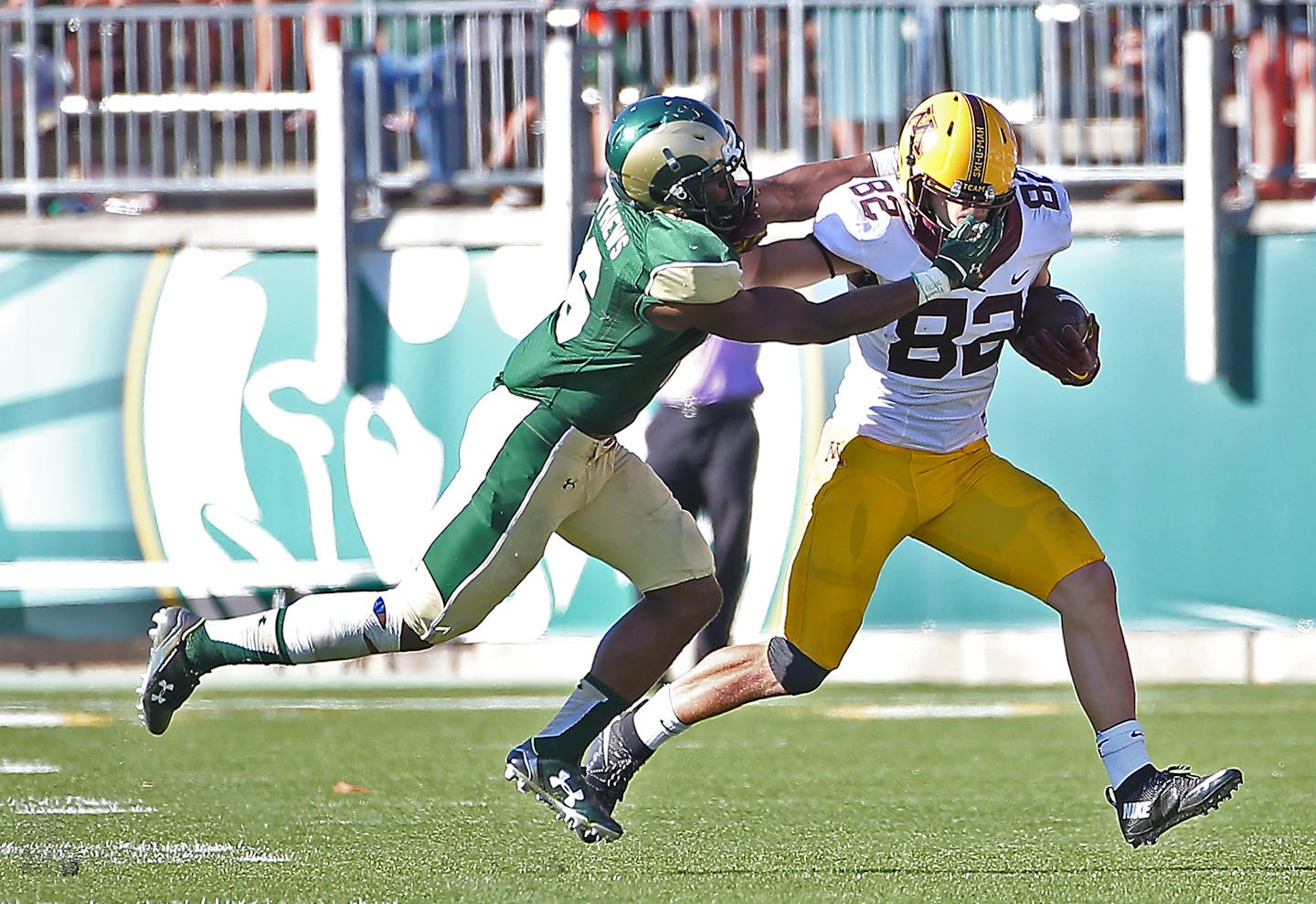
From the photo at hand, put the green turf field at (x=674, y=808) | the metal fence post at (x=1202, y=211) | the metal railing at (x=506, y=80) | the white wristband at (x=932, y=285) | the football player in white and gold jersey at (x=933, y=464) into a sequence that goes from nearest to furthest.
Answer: the green turf field at (x=674, y=808) < the white wristband at (x=932, y=285) < the football player in white and gold jersey at (x=933, y=464) < the metal fence post at (x=1202, y=211) < the metal railing at (x=506, y=80)

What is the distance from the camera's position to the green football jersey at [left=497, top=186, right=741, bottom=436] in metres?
4.43

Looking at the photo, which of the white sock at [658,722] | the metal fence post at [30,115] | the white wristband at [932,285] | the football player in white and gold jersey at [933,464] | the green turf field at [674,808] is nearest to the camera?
the green turf field at [674,808]

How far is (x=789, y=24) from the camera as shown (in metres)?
9.27

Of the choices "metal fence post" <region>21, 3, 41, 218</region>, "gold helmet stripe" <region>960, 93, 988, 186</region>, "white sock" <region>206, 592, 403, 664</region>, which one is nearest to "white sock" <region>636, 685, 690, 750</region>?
"white sock" <region>206, 592, 403, 664</region>

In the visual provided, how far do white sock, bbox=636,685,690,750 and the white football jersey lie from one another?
769 mm

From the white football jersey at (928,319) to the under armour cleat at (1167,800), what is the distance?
0.88m

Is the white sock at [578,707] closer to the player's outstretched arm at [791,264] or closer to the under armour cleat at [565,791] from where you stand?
the under armour cleat at [565,791]

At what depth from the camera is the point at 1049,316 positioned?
188 inches

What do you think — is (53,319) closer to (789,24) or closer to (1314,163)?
(789,24)

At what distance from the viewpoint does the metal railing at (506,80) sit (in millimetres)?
9188

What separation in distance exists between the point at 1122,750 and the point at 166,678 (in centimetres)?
215

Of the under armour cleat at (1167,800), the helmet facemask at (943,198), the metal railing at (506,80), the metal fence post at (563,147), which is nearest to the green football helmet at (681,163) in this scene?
the helmet facemask at (943,198)

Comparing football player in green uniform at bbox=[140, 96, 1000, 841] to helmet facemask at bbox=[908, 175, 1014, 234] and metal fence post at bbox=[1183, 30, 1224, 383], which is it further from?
metal fence post at bbox=[1183, 30, 1224, 383]

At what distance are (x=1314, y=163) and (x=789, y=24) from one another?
2.30 meters
